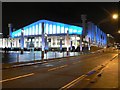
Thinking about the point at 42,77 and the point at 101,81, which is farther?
the point at 42,77

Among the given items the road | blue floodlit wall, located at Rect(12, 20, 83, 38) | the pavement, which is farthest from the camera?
blue floodlit wall, located at Rect(12, 20, 83, 38)

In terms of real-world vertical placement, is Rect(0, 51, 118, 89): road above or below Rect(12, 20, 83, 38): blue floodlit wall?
below

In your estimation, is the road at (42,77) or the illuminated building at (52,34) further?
the illuminated building at (52,34)

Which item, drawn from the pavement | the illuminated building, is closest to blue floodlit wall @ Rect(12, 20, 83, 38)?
the illuminated building

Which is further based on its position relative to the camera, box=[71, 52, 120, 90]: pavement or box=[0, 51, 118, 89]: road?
box=[0, 51, 118, 89]: road

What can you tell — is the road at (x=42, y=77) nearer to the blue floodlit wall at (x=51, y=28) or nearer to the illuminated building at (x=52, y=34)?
the illuminated building at (x=52, y=34)

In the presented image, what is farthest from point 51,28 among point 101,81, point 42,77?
point 101,81

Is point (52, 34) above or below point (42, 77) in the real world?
above

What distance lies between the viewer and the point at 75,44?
401 feet

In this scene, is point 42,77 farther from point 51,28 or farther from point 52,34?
point 51,28

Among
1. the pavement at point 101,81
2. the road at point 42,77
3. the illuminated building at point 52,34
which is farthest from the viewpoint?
the illuminated building at point 52,34

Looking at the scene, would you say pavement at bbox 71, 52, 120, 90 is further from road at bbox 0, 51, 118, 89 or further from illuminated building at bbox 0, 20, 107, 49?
illuminated building at bbox 0, 20, 107, 49

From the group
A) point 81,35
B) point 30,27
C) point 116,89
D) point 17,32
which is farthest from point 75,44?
point 116,89

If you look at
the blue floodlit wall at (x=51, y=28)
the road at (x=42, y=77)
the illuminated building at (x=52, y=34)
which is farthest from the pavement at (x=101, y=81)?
the blue floodlit wall at (x=51, y=28)
